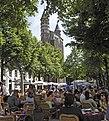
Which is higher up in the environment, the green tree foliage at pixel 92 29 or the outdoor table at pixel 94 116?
the green tree foliage at pixel 92 29

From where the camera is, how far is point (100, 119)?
37.9 feet

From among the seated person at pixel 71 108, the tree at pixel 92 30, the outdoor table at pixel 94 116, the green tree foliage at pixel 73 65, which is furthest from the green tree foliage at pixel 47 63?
the seated person at pixel 71 108

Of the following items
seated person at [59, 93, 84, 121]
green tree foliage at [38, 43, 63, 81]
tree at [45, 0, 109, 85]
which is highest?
green tree foliage at [38, 43, 63, 81]

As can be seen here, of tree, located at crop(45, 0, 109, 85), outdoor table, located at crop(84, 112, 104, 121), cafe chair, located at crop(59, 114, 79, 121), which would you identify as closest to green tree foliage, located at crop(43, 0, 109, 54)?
tree, located at crop(45, 0, 109, 85)

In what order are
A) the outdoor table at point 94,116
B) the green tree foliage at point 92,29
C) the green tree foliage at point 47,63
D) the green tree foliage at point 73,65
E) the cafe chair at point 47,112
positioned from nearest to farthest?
the outdoor table at point 94,116 → the cafe chair at point 47,112 → the green tree foliage at point 92,29 → the green tree foliage at point 47,63 → the green tree foliage at point 73,65

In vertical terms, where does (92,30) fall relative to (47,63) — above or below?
below

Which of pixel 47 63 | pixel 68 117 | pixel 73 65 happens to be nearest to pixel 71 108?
pixel 68 117

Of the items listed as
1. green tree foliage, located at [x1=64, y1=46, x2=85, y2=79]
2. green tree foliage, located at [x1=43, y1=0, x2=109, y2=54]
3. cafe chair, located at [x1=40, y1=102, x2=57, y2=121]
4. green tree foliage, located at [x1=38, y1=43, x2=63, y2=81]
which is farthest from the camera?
green tree foliage, located at [x1=64, y1=46, x2=85, y2=79]

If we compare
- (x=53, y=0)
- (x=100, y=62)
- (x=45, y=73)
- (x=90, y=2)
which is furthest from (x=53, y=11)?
(x=45, y=73)

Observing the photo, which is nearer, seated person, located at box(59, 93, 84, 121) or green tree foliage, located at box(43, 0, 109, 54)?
seated person, located at box(59, 93, 84, 121)

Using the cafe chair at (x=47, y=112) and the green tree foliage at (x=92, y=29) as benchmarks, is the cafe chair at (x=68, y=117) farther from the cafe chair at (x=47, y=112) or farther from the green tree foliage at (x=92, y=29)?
the green tree foliage at (x=92, y=29)

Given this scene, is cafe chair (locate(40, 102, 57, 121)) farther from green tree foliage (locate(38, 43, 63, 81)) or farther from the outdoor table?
green tree foliage (locate(38, 43, 63, 81))

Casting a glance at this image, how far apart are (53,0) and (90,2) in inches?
85.9

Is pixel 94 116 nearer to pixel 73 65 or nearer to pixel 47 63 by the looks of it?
pixel 47 63
